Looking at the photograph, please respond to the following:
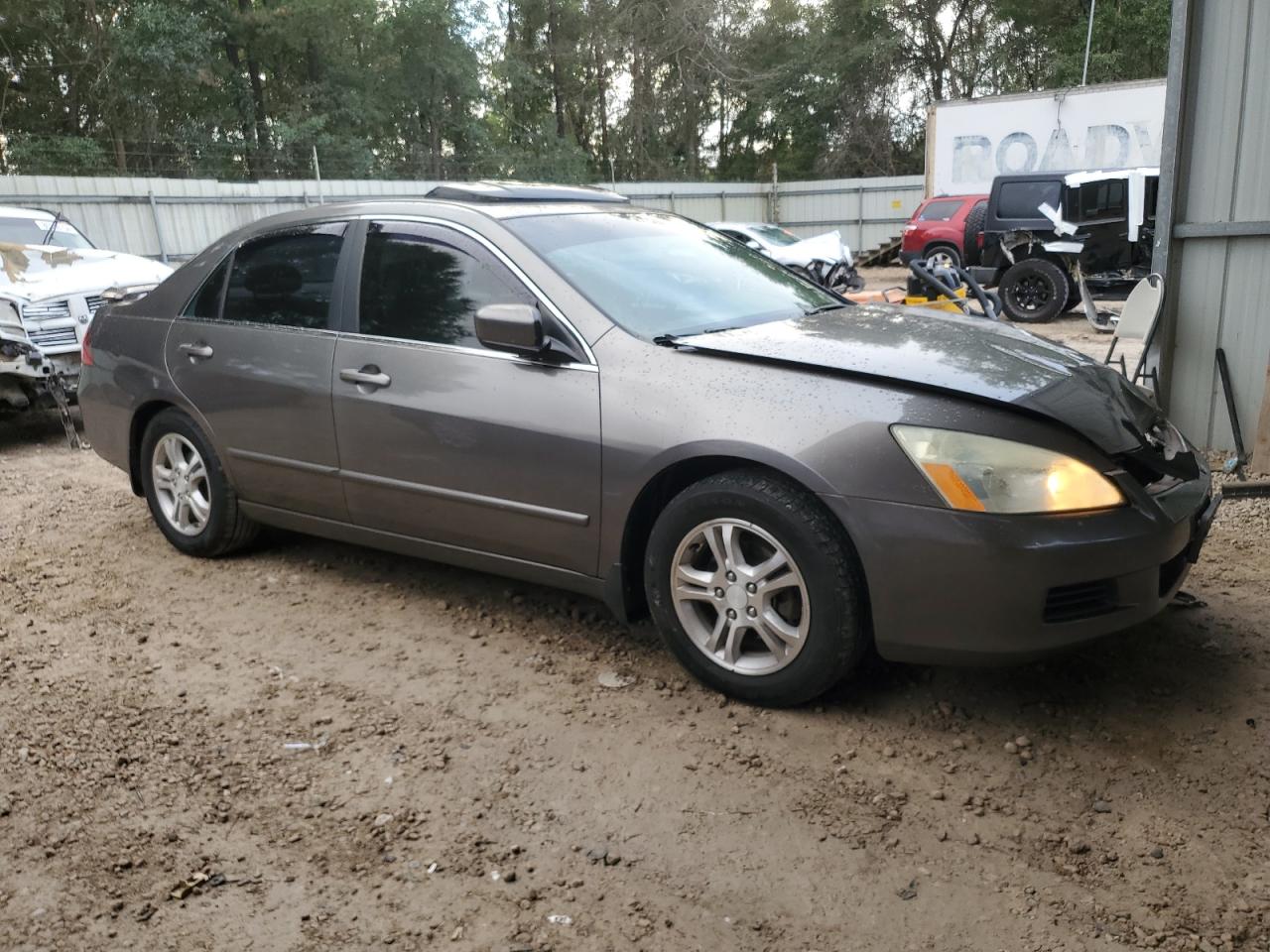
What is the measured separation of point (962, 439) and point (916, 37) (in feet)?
121

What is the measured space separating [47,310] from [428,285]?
4.91 metres

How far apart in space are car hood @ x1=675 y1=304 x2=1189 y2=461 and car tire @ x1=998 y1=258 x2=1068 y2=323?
34.2ft

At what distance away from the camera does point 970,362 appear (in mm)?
3141

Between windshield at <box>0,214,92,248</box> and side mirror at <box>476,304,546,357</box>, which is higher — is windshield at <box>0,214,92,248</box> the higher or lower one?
the higher one

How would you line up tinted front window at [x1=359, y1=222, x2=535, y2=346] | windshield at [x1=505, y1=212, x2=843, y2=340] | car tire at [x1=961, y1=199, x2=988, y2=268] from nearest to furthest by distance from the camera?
windshield at [x1=505, y1=212, x2=843, y2=340]
tinted front window at [x1=359, y1=222, x2=535, y2=346]
car tire at [x1=961, y1=199, x2=988, y2=268]

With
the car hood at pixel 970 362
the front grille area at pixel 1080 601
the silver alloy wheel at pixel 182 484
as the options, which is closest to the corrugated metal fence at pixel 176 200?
the silver alloy wheel at pixel 182 484

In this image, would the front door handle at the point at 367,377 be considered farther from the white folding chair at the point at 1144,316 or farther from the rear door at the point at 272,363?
the white folding chair at the point at 1144,316

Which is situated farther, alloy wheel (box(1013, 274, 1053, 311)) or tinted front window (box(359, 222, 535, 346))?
alloy wheel (box(1013, 274, 1053, 311))

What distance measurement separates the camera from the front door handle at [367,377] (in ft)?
12.4

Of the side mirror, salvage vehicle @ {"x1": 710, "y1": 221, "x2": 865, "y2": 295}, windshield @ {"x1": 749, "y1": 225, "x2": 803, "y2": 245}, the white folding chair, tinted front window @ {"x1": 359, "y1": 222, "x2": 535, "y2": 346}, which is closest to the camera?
the side mirror

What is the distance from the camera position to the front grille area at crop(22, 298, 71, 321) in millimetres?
7215

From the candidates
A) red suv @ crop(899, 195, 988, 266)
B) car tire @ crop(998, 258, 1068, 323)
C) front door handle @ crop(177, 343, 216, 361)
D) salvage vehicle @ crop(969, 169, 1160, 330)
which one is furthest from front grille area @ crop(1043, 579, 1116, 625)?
red suv @ crop(899, 195, 988, 266)

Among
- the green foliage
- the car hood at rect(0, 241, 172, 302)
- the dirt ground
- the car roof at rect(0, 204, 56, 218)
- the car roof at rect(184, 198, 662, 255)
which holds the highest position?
the green foliage

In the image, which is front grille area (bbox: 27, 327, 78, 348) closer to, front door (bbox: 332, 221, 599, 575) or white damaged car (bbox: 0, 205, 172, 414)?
white damaged car (bbox: 0, 205, 172, 414)
